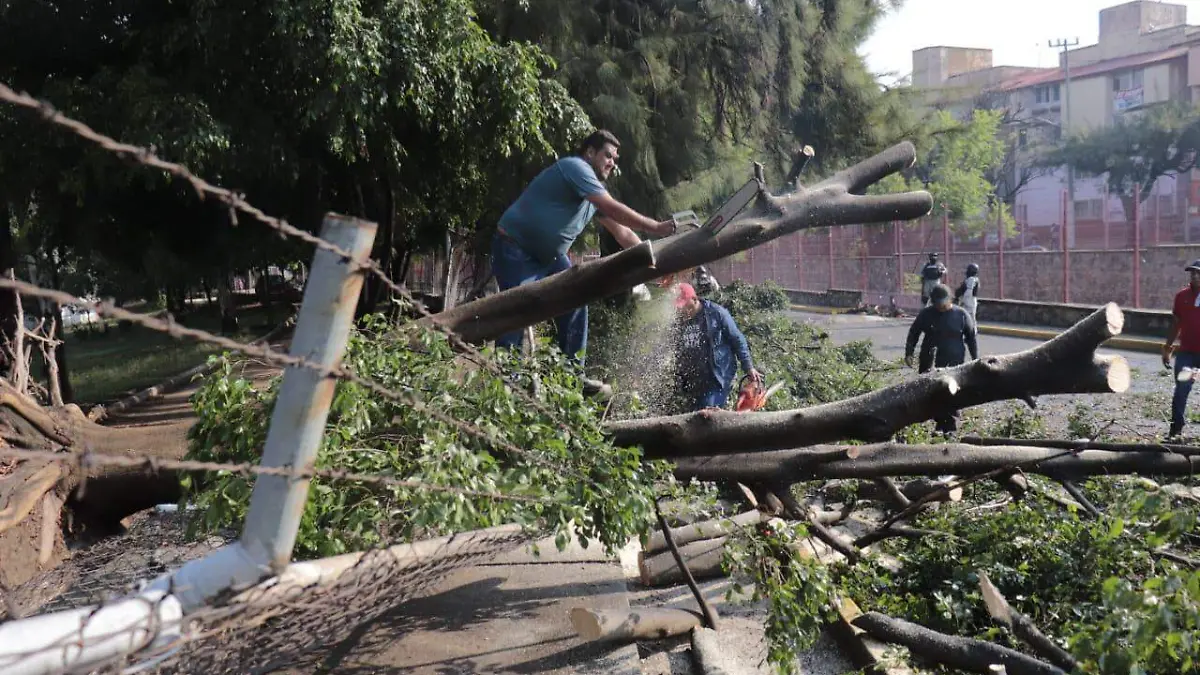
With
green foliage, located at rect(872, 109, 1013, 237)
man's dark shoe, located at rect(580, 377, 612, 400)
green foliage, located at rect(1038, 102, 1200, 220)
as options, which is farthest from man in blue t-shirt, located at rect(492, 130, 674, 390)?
green foliage, located at rect(1038, 102, 1200, 220)

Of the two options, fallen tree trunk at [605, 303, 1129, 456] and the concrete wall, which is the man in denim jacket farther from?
the concrete wall

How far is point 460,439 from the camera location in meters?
3.75

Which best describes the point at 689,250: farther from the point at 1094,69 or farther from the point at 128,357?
the point at 1094,69

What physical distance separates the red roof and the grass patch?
3739 centimetres

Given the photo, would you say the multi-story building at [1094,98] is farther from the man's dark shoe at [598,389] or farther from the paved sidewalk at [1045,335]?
the man's dark shoe at [598,389]

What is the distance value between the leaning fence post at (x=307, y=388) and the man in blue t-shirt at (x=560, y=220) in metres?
→ 3.62

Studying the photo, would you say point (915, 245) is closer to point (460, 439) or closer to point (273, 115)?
point (273, 115)

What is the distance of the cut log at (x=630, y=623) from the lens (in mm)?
4564

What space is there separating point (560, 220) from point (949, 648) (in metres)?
2.98

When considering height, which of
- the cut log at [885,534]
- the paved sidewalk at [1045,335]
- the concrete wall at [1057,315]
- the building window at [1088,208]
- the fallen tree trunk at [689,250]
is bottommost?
the paved sidewalk at [1045,335]

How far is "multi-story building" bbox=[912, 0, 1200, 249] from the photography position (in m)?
38.2

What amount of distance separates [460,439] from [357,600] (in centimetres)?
127

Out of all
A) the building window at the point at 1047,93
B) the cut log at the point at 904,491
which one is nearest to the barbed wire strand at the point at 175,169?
the cut log at the point at 904,491

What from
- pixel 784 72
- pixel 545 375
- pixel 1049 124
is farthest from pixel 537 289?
pixel 1049 124
